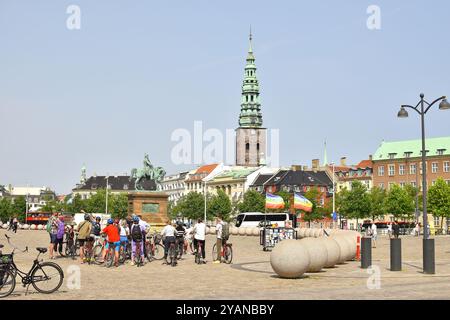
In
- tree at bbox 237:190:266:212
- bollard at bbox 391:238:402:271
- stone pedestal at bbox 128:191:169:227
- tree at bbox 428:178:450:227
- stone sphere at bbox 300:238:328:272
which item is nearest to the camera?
stone sphere at bbox 300:238:328:272

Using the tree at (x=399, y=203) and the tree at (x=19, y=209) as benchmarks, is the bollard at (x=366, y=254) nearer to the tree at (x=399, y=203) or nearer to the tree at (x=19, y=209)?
the tree at (x=399, y=203)

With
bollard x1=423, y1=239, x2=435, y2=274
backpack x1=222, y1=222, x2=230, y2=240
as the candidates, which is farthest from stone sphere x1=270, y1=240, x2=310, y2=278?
backpack x1=222, y1=222, x2=230, y2=240

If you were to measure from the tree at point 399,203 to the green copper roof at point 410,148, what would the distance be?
26.0m

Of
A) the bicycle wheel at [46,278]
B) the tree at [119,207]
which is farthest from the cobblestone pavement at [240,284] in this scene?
the tree at [119,207]

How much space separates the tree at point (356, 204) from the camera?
111062 mm

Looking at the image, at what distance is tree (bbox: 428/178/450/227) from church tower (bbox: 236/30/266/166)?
272 ft

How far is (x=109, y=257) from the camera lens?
28156 millimetres

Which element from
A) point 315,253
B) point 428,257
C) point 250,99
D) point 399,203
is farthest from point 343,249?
point 250,99

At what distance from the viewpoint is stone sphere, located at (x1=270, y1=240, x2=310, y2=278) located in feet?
71.4

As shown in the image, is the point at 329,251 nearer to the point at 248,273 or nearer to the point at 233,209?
the point at 248,273

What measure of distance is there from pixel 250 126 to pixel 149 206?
128 meters

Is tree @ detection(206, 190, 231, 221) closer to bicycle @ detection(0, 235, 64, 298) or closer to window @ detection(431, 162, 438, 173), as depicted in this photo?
window @ detection(431, 162, 438, 173)

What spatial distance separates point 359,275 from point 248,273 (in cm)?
381

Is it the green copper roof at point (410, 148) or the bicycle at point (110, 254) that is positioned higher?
the green copper roof at point (410, 148)
